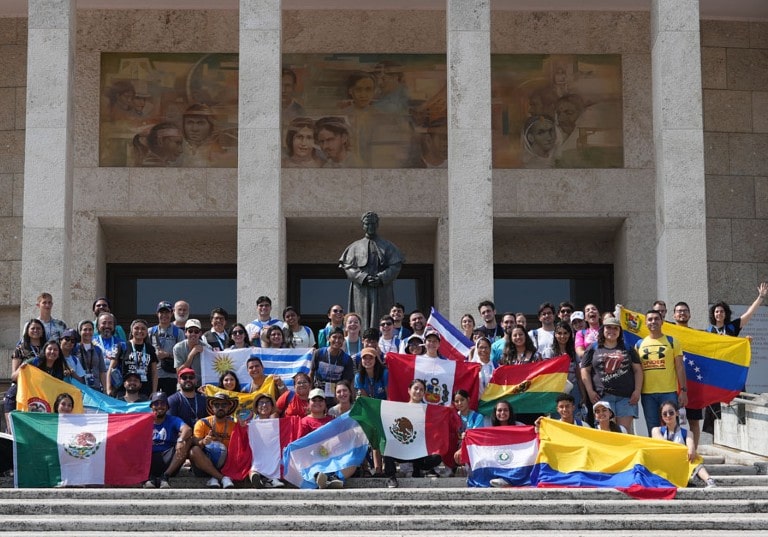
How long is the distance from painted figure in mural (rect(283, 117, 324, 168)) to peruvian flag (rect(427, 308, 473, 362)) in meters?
9.93

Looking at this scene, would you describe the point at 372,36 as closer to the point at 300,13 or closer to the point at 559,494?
the point at 300,13

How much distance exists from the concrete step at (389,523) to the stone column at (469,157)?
27.0ft

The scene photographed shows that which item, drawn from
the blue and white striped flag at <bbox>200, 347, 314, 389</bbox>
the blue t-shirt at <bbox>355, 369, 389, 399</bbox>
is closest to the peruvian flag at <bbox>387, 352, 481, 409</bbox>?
the blue t-shirt at <bbox>355, 369, 389, 399</bbox>

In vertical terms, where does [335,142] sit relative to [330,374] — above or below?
above

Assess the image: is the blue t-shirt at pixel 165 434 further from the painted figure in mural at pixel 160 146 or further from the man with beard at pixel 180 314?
the painted figure in mural at pixel 160 146

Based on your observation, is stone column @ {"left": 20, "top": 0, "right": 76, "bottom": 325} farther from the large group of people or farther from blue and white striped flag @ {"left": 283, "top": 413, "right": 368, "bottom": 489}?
blue and white striped flag @ {"left": 283, "top": 413, "right": 368, "bottom": 489}

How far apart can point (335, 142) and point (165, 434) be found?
12758 mm

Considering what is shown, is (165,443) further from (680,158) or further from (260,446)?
(680,158)

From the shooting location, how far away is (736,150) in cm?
2605

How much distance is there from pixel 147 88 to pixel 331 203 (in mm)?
4553

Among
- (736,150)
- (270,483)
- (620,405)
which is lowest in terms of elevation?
(270,483)

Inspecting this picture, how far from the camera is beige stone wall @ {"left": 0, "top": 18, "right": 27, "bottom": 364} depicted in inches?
1005

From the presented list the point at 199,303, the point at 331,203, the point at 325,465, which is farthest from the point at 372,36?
the point at 325,465

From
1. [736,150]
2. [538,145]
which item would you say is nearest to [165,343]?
[538,145]
